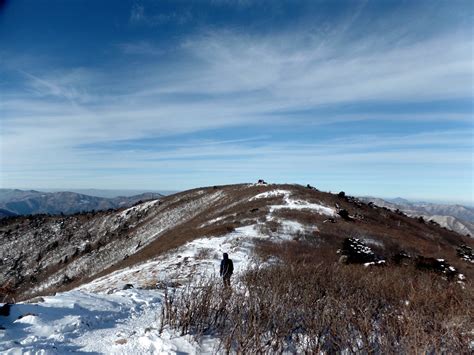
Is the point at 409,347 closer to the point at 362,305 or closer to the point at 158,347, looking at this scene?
the point at 362,305

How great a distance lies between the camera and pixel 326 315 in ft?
21.9

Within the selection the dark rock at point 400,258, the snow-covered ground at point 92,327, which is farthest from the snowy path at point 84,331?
the dark rock at point 400,258

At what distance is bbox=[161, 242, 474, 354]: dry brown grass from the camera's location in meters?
5.83

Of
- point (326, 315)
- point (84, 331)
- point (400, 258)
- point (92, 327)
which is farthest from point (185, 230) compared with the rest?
point (326, 315)

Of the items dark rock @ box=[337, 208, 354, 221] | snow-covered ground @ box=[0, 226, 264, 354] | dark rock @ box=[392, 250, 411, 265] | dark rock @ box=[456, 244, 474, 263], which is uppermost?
dark rock @ box=[337, 208, 354, 221]

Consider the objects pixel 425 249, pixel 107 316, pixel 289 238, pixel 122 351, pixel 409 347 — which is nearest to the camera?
pixel 409 347

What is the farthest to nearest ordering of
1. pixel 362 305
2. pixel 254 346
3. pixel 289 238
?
pixel 289 238 < pixel 362 305 < pixel 254 346

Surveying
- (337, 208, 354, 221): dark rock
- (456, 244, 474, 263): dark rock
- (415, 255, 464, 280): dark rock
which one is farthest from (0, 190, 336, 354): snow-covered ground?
(456, 244, 474, 263): dark rock

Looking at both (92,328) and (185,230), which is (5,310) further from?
(185,230)

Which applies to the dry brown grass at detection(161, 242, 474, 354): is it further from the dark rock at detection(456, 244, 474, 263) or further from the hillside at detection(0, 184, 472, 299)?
the dark rock at detection(456, 244, 474, 263)

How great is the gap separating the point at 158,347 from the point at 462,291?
793cm

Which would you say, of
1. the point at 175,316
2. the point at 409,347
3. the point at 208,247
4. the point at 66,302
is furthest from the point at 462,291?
the point at 208,247

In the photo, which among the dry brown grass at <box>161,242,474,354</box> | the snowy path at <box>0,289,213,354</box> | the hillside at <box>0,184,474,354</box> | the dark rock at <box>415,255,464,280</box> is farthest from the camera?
the dark rock at <box>415,255,464,280</box>

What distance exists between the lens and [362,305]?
282 inches
